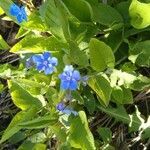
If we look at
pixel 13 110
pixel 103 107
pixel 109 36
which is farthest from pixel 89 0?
pixel 13 110

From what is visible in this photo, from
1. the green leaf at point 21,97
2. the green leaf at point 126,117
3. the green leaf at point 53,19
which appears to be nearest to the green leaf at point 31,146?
the green leaf at point 21,97

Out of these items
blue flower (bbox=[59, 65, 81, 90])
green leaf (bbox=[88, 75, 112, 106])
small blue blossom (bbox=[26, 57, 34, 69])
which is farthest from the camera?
small blue blossom (bbox=[26, 57, 34, 69])

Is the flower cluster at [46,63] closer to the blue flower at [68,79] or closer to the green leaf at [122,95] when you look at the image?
the blue flower at [68,79]

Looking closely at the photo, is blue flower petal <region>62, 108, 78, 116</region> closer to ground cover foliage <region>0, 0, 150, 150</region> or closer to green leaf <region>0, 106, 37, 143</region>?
ground cover foliage <region>0, 0, 150, 150</region>

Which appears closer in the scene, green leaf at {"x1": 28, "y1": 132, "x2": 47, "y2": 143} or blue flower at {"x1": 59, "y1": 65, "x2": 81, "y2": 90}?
blue flower at {"x1": 59, "y1": 65, "x2": 81, "y2": 90}

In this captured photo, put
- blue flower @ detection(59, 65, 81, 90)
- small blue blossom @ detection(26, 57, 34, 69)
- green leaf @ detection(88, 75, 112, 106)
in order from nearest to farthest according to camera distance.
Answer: blue flower @ detection(59, 65, 81, 90)
green leaf @ detection(88, 75, 112, 106)
small blue blossom @ detection(26, 57, 34, 69)

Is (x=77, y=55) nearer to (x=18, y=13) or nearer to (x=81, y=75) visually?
(x=81, y=75)

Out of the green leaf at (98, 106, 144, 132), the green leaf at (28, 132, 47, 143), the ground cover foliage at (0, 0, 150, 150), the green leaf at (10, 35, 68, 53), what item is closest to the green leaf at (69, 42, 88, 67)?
the ground cover foliage at (0, 0, 150, 150)

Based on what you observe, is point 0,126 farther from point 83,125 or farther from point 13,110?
point 83,125
